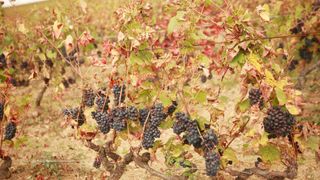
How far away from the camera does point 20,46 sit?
9711 millimetres

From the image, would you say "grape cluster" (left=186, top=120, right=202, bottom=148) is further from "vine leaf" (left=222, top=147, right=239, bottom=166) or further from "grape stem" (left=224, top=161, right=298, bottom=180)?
"grape stem" (left=224, top=161, right=298, bottom=180)

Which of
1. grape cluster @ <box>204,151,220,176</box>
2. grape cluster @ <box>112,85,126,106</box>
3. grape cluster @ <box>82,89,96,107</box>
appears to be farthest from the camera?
grape cluster @ <box>82,89,96,107</box>

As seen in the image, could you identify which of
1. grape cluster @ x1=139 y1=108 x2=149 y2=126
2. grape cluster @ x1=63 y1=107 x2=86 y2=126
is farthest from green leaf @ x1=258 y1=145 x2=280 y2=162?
grape cluster @ x1=63 y1=107 x2=86 y2=126

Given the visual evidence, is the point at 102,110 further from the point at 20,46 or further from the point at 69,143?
the point at 20,46

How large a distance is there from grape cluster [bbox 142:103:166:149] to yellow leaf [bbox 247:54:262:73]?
88cm

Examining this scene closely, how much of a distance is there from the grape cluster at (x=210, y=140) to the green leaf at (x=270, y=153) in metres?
0.40

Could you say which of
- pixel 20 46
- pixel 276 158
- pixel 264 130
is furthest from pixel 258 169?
pixel 20 46

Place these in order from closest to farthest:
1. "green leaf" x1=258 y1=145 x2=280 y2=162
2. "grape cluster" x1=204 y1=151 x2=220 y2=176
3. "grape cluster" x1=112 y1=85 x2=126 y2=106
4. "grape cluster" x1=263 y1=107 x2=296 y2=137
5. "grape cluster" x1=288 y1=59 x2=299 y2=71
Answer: "grape cluster" x1=263 y1=107 x2=296 y2=137 → "grape cluster" x1=204 y1=151 x2=220 y2=176 → "green leaf" x1=258 y1=145 x2=280 y2=162 → "grape cluster" x1=112 y1=85 x2=126 y2=106 → "grape cluster" x1=288 y1=59 x2=299 y2=71

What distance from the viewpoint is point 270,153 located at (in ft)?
10.9

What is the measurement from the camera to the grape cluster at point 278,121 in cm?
291

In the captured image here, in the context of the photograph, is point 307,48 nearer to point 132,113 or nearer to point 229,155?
point 229,155

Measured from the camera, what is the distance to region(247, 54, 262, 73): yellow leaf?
2.85 meters

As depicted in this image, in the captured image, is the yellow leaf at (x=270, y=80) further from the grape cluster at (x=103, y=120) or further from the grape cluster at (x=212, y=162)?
the grape cluster at (x=103, y=120)

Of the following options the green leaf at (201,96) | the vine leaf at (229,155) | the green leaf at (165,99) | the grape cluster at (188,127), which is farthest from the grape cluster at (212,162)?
the green leaf at (165,99)
